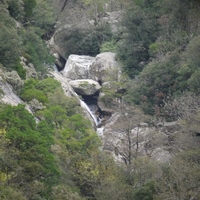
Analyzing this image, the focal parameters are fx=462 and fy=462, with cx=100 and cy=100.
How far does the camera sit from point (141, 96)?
44.3 meters

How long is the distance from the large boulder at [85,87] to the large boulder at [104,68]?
5.75 feet

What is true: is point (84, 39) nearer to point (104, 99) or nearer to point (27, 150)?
point (104, 99)

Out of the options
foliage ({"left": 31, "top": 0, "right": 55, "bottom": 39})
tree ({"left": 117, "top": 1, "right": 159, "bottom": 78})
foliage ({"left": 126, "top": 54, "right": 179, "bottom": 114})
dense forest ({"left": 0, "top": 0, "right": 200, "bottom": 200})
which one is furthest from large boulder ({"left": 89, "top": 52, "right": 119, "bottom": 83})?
foliage ({"left": 126, "top": 54, "right": 179, "bottom": 114})

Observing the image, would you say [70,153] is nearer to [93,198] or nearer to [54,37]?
[93,198]

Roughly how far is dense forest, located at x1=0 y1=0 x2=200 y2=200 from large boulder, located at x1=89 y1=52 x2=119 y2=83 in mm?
1159

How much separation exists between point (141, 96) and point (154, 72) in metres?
2.67

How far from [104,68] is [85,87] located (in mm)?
4083

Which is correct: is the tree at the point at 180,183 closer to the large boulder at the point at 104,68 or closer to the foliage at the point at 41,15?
the large boulder at the point at 104,68

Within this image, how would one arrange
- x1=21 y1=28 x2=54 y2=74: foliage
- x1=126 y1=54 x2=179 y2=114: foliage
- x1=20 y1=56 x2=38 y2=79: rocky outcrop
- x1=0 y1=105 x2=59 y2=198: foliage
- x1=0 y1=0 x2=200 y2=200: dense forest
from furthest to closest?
x1=21 y1=28 x2=54 y2=74: foliage < x1=126 y1=54 x2=179 y2=114: foliage < x1=20 y1=56 x2=38 y2=79: rocky outcrop < x1=0 y1=0 x2=200 y2=200: dense forest < x1=0 y1=105 x2=59 y2=198: foliage

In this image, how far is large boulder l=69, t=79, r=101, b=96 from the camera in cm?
5219

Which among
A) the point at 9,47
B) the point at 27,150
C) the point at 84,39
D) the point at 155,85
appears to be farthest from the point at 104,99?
the point at 27,150

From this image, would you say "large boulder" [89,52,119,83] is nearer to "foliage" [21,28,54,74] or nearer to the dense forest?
the dense forest

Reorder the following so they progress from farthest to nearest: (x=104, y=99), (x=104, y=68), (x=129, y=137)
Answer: (x=104, y=68) < (x=104, y=99) < (x=129, y=137)

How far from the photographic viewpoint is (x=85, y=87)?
52250 mm
